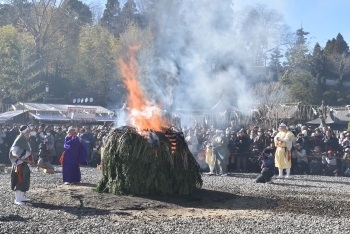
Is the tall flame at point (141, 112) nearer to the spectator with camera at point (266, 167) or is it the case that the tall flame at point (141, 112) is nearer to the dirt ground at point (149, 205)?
the dirt ground at point (149, 205)

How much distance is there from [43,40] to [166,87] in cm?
3136

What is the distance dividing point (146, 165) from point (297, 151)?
1079 cm

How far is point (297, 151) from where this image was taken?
73.8 ft

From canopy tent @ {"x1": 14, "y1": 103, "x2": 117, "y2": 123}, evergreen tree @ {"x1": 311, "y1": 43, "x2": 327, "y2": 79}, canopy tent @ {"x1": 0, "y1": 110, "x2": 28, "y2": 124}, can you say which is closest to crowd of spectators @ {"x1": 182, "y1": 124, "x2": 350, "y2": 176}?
canopy tent @ {"x1": 14, "y1": 103, "x2": 117, "y2": 123}

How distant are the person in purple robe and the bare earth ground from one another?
505mm

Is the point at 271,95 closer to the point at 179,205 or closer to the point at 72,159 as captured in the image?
the point at 72,159

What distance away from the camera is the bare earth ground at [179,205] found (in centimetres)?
1097

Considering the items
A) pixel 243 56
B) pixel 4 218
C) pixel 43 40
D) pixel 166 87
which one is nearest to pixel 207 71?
pixel 243 56

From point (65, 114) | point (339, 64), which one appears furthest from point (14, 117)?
point (339, 64)

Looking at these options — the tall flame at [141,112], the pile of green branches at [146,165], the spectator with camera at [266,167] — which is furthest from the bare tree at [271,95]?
the pile of green branches at [146,165]

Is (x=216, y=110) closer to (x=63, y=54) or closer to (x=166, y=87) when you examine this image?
(x=166, y=87)

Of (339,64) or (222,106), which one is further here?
(339,64)

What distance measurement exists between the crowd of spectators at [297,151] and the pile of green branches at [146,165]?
28.6 feet

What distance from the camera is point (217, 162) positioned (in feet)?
69.9
